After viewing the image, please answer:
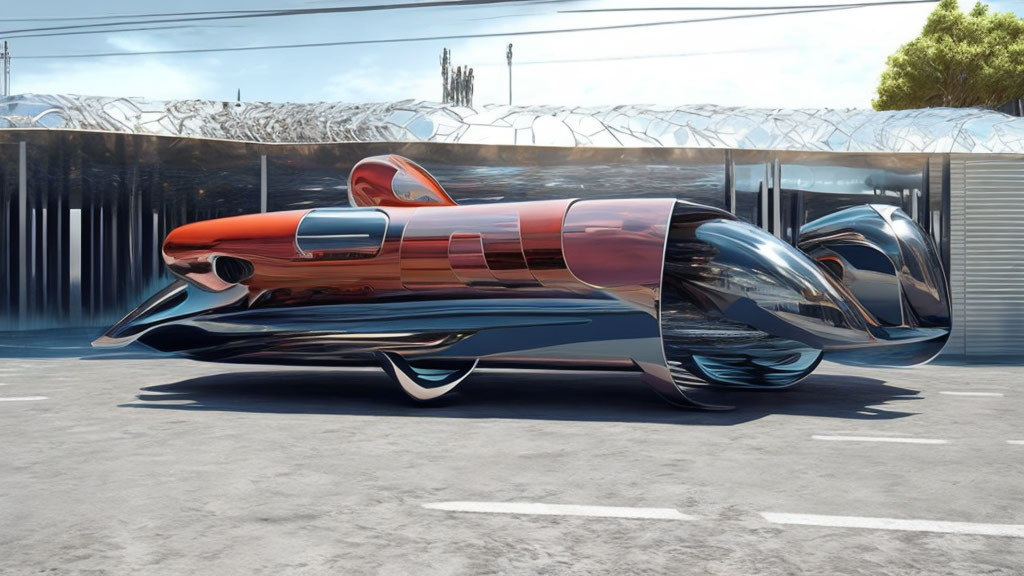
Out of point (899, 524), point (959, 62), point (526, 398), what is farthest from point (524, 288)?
point (959, 62)

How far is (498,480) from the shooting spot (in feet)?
16.0

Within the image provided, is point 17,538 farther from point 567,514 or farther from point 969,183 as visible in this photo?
point 969,183

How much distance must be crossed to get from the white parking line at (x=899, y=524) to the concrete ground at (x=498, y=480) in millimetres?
20

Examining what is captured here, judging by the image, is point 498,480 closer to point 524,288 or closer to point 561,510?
point 561,510

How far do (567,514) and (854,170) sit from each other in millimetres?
10521

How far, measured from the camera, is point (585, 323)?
7.32 m

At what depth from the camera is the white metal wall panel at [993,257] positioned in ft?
40.8

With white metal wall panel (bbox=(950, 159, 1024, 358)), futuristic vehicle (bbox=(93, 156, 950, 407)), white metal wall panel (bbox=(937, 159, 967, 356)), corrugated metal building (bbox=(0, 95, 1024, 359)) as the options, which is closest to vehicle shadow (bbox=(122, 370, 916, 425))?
futuristic vehicle (bbox=(93, 156, 950, 407))

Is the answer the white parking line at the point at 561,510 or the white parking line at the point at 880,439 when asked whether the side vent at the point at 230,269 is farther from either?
the white parking line at the point at 880,439

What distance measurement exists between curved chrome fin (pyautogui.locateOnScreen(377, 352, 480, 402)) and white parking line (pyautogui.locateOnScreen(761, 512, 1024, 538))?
3.91 meters

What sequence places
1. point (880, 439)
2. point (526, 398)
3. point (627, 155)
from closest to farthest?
point (880, 439)
point (526, 398)
point (627, 155)

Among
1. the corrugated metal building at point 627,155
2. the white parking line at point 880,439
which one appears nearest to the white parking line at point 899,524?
the white parking line at point 880,439

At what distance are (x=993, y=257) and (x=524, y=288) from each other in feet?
27.5

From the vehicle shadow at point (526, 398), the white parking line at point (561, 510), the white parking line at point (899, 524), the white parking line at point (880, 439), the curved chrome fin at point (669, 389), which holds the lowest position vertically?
the vehicle shadow at point (526, 398)
